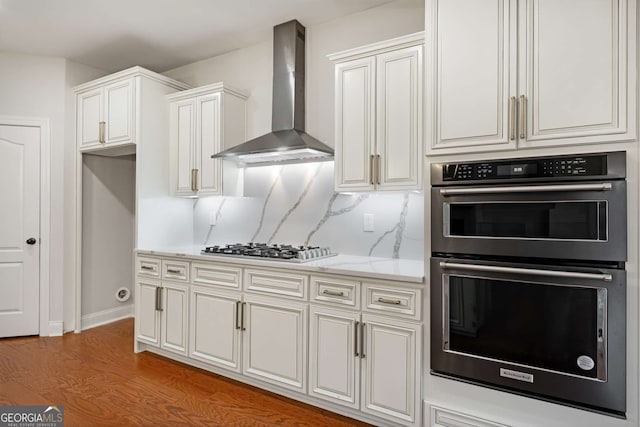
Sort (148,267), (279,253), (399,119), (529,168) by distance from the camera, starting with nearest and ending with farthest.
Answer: (529,168)
(399,119)
(279,253)
(148,267)

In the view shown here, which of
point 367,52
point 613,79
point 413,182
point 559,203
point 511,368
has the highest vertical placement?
point 367,52

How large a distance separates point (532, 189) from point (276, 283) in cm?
162

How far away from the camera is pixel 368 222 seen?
2951 millimetres

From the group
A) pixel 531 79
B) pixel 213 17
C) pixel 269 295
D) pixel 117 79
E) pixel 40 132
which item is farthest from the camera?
pixel 40 132

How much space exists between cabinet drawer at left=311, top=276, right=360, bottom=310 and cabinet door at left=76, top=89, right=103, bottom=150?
2802 millimetres

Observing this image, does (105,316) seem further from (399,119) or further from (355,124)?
(399,119)

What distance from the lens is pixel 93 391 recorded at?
2672 mm

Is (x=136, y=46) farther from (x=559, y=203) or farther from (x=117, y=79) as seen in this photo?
(x=559, y=203)

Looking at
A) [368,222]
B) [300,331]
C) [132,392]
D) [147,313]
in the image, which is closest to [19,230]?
[147,313]

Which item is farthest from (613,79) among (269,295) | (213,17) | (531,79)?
(213,17)

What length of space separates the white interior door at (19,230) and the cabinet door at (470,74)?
3890 millimetres

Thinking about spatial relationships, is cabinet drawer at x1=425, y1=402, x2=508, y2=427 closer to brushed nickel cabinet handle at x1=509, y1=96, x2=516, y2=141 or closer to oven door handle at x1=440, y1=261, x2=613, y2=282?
oven door handle at x1=440, y1=261, x2=613, y2=282

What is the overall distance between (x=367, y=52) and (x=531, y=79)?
1.08 meters
